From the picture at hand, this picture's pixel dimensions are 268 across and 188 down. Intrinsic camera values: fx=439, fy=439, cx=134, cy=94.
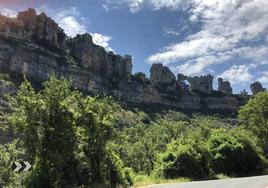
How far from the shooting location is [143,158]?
91.9m

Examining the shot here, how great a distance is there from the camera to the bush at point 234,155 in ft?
198

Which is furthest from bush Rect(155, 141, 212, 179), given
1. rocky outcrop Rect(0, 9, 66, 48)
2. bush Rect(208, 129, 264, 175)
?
rocky outcrop Rect(0, 9, 66, 48)

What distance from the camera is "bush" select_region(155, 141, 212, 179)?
4994 cm

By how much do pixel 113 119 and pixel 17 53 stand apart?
144775 mm

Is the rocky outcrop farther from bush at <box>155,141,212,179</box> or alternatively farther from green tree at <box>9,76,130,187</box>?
green tree at <box>9,76,130,187</box>

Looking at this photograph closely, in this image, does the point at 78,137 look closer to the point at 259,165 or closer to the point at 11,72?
the point at 259,165

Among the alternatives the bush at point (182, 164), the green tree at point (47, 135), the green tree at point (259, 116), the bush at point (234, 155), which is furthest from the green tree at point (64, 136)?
the green tree at point (259, 116)

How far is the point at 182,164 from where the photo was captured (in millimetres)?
50281

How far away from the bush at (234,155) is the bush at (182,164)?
324 inches

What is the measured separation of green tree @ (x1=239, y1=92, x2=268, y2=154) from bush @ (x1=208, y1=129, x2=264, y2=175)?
16896 millimetres

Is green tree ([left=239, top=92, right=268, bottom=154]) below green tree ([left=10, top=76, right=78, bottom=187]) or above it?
above

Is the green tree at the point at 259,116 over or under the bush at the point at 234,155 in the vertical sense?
over

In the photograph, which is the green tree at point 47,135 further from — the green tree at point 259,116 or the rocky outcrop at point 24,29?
the rocky outcrop at point 24,29

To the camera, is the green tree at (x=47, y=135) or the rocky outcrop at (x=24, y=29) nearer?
the green tree at (x=47, y=135)
